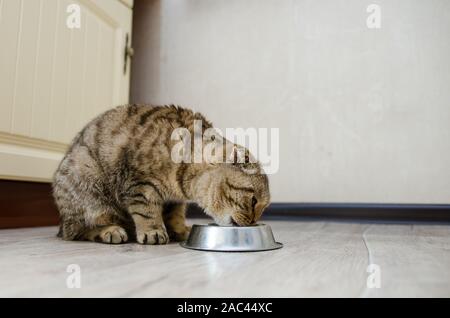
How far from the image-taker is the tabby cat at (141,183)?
1.41 meters

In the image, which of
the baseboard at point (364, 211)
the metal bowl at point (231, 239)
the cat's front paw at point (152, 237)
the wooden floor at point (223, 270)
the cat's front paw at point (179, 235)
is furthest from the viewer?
the baseboard at point (364, 211)

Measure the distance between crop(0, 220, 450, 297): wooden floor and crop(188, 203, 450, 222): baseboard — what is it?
0.89 meters

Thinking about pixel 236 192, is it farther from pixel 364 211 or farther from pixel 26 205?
pixel 364 211

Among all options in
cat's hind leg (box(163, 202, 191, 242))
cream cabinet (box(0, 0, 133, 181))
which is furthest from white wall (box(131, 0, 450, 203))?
cat's hind leg (box(163, 202, 191, 242))

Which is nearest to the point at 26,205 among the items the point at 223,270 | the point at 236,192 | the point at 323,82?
the point at 236,192

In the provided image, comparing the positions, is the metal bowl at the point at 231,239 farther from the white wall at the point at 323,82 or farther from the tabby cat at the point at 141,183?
the white wall at the point at 323,82

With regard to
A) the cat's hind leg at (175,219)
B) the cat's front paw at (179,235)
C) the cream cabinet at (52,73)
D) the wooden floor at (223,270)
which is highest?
the cream cabinet at (52,73)

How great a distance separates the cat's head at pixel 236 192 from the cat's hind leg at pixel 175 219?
21cm

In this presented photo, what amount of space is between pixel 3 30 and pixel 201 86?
1335 millimetres

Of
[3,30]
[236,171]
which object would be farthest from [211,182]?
[3,30]

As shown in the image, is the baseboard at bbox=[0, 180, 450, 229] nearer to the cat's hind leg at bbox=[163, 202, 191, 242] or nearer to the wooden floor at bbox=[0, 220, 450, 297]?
the wooden floor at bbox=[0, 220, 450, 297]

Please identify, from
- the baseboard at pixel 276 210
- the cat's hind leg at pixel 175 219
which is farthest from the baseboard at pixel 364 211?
the cat's hind leg at pixel 175 219

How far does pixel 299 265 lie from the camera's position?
3.32 feet

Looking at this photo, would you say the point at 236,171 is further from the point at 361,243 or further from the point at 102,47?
the point at 102,47
